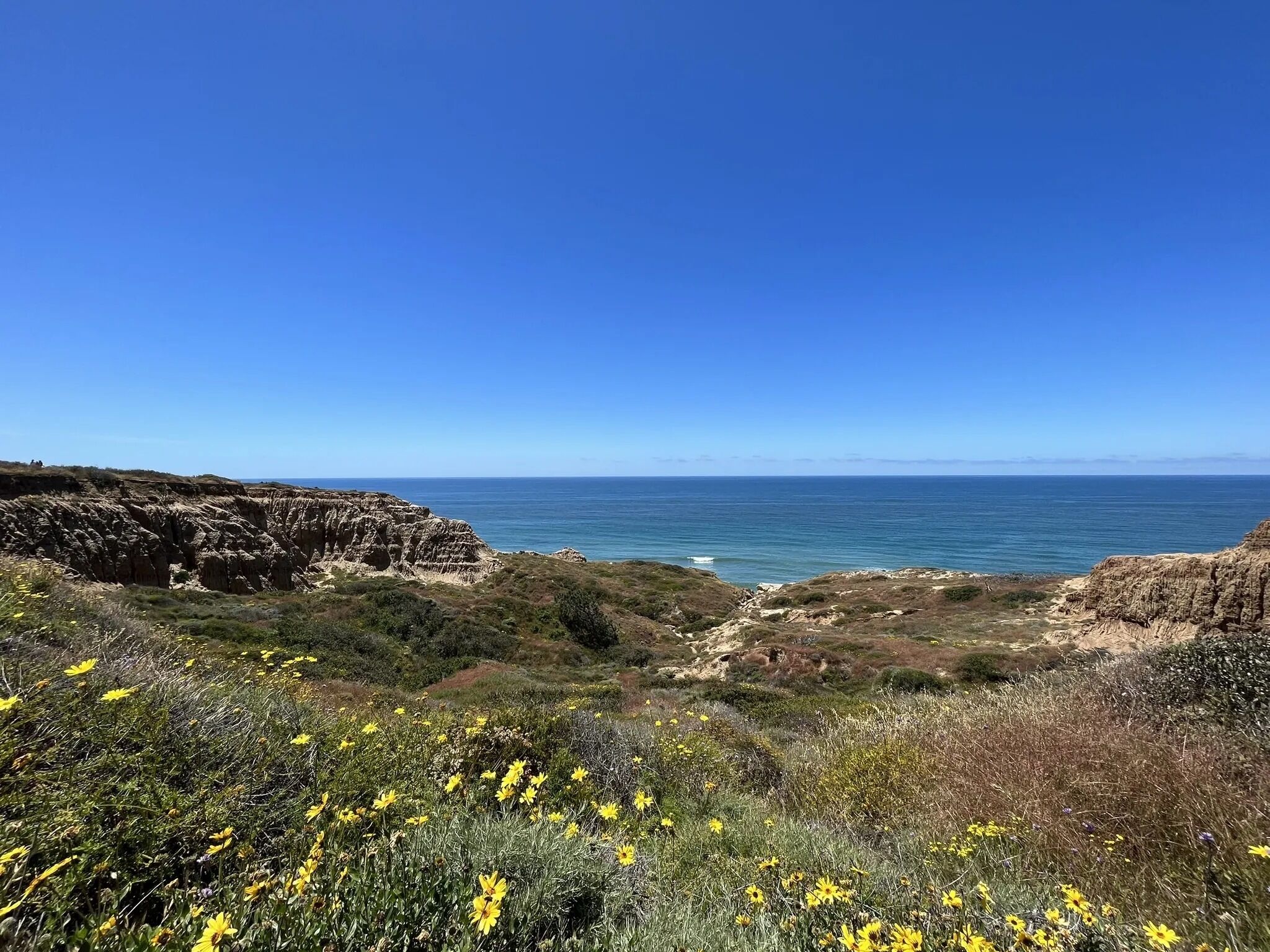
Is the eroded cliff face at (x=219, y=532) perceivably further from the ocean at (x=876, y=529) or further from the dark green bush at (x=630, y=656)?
the ocean at (x=876, y=529)

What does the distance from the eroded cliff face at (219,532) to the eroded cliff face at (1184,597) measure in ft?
129

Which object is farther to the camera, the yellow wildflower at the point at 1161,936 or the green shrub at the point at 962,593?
the green shrub at the point at 962,593

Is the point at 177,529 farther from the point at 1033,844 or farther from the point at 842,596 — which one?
the point at 842,596

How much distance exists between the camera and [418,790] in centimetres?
341

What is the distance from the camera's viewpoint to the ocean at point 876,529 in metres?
66.6

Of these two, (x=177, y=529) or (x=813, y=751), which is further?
(x=177, y=529)

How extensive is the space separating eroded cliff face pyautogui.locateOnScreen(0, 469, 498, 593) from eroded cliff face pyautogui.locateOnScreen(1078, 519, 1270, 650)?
39439 mm

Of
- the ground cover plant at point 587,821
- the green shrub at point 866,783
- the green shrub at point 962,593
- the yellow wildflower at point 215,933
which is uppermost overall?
the yellow wildflower at point 215,933

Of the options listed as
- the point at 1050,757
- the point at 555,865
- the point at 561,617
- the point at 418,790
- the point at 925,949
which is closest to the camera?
the point at 925,949

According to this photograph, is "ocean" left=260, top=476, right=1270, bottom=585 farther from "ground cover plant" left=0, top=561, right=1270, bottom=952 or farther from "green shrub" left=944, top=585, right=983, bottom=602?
"ground cover plant" left=0, top=561, right=1270, bottom=952

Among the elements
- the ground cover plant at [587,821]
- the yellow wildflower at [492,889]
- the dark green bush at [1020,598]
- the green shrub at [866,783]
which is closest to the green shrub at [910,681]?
the ground cover plant at [587,821]

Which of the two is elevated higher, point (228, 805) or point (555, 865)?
point (228, 805)

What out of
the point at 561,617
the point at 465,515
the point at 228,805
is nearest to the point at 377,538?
the point at 561,617

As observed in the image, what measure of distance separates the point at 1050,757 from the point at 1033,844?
1.48m
